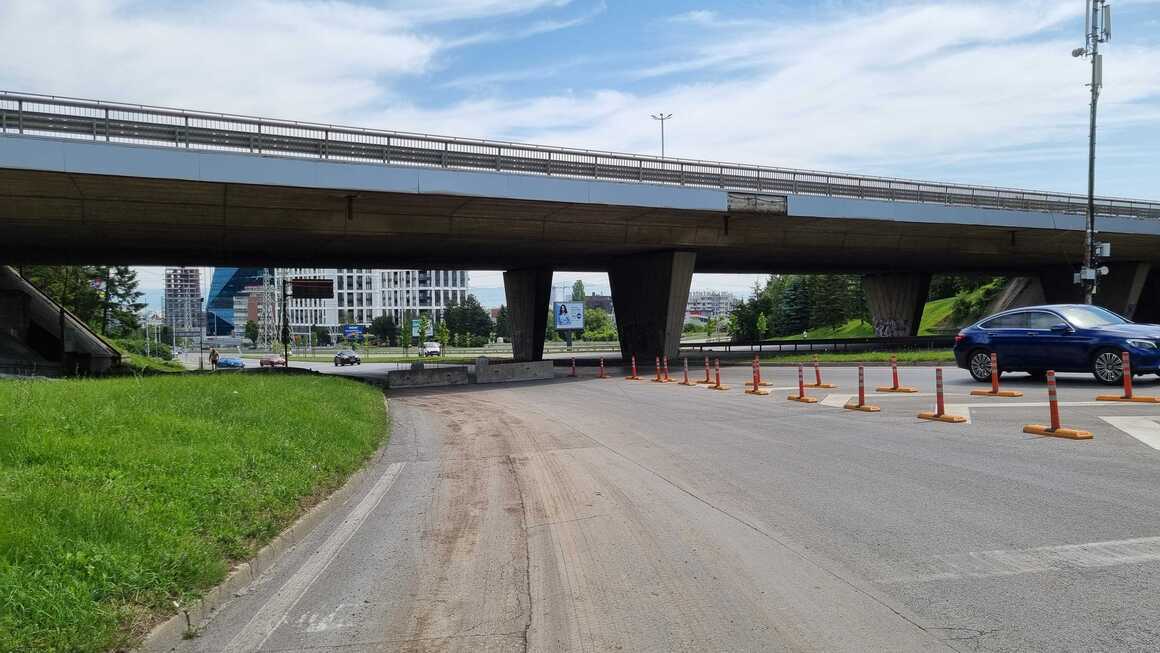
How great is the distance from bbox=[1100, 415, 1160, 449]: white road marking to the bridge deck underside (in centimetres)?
2071

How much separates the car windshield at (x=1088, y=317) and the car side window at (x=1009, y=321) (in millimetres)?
732

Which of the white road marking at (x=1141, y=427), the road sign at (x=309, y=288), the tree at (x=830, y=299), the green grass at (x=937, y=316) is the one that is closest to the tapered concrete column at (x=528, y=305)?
the road sign at (x=309, y=288)

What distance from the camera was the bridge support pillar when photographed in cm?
5306

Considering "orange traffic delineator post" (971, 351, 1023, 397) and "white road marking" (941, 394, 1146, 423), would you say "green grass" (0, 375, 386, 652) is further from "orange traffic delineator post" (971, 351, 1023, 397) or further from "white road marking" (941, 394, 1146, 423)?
"orange traffic delineator post" (971, 351, 1023, 397)

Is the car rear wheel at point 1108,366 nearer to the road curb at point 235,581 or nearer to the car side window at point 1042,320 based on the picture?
the car side window at point 1042,320

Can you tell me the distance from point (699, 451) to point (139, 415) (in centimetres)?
733

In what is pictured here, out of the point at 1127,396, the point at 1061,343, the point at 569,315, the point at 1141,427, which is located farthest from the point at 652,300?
the point at 569,315

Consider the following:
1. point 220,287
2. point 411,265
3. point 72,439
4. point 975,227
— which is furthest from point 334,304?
point 72,439

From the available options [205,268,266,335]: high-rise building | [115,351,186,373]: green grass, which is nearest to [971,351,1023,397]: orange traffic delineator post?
[115,351,186,373]: green grass

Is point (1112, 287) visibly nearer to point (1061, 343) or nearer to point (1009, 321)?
point (1009, 321)

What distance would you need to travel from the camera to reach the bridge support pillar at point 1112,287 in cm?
5306

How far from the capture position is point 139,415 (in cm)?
985

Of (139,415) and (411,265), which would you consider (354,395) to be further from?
(411,265)

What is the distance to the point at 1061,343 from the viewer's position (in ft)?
55.5
